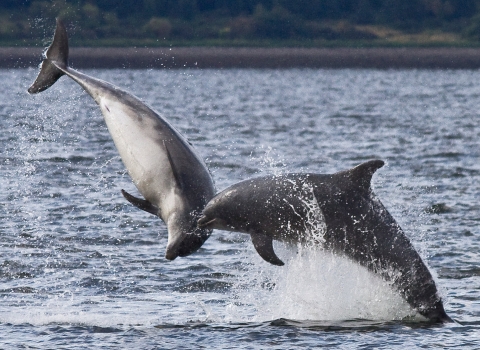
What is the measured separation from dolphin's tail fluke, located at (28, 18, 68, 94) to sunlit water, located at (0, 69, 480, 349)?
3487 mm

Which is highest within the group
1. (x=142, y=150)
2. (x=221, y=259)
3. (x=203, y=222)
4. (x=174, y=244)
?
(x=142, y=150)

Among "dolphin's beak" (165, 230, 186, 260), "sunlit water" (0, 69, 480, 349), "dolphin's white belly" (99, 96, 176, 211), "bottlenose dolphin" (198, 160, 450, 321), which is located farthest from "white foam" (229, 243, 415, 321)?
"dolphin's white belly" (99, 96, 176, 211)

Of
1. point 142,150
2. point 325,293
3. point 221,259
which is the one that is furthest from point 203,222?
point 221,259

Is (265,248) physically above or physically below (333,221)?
below

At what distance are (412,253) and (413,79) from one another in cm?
9870

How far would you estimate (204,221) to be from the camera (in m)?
14.9

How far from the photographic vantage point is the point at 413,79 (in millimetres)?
113000

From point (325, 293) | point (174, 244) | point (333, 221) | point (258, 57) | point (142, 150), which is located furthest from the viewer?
point (258, 57)

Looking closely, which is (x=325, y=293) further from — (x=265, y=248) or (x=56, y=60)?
(x=56, y=60)

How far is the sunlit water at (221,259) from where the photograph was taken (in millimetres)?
15867

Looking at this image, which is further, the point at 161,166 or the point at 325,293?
the point at 325,293

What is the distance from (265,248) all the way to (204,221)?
901mm

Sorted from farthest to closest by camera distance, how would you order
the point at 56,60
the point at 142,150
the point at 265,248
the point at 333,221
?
the point at 56,60 < the point at 333,221 < the point at 142,150 < the point at 265,248

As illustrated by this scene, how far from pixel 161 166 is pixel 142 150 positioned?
41 cm
